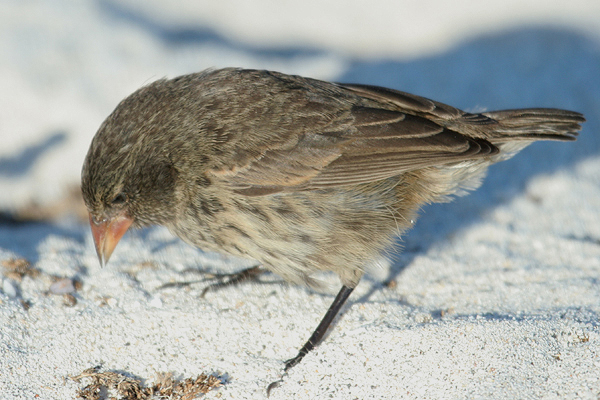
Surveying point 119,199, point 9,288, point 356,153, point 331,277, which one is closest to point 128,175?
point 119,199

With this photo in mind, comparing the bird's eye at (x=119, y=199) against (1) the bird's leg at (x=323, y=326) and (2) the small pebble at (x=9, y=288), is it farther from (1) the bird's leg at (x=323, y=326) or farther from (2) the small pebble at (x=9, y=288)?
(1) the bird's leg at (x=323, y=326)

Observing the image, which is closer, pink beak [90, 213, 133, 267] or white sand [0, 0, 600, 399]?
white sand [0, 0, 600, 399]

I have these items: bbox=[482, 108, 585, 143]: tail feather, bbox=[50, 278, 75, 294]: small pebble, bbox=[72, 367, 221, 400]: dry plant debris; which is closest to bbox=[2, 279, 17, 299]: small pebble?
bbox=[50, 278, 75, 294]: small pebble

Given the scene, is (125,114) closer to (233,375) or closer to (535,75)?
(233,375)

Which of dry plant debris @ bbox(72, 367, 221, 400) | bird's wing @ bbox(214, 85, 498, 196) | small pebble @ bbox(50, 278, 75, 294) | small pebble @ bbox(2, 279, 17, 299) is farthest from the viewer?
small pebble @ bbox(50, 278, 75, 294)

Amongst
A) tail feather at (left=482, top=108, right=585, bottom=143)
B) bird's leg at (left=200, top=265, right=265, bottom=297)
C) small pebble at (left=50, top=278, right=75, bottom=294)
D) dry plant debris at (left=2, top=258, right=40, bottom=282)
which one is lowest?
dry plant debris at (left=2, top=258, right=40, bottom=282)

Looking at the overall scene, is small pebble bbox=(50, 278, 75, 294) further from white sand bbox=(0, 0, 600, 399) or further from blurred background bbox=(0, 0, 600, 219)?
blurred background bbox=(0, 0, 600, 219)

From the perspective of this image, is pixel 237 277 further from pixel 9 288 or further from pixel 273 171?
pixel 9 288
